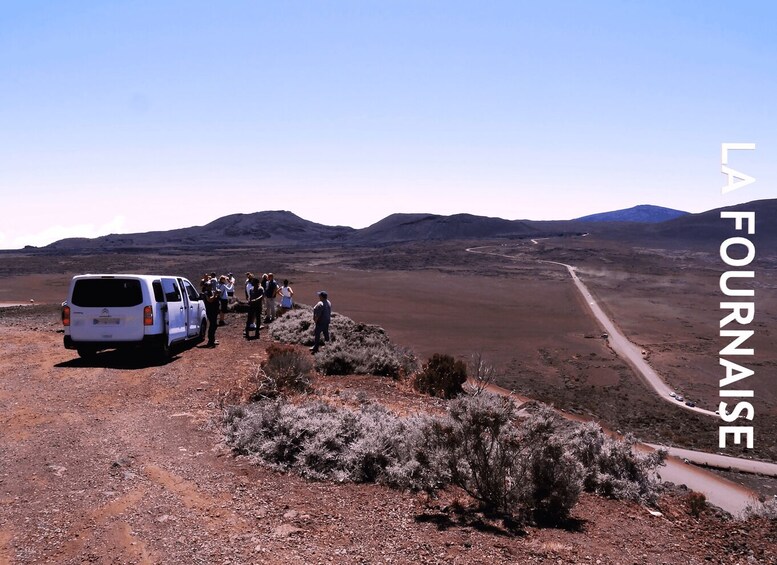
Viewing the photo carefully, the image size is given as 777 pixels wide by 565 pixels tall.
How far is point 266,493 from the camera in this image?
6.23 meters

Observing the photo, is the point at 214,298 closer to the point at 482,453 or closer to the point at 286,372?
the point at 286,372

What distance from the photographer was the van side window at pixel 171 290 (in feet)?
44.3

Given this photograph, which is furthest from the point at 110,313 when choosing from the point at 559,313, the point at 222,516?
the point at 559,313

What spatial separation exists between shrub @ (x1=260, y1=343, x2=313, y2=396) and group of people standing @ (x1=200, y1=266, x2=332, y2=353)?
3.21m

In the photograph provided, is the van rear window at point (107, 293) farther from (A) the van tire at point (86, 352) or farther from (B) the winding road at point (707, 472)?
(B) the winding road at point (707, 472)

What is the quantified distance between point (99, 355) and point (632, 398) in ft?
53.1

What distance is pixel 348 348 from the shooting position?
1462 centimetres

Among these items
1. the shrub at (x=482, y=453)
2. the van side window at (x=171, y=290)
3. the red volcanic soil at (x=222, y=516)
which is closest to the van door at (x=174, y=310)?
the van side window at (x=171, y=290)

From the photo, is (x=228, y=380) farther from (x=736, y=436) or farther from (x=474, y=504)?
(x=736, y=436)

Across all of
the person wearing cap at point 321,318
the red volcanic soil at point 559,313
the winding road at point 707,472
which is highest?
the person wearing cap at point 321,318

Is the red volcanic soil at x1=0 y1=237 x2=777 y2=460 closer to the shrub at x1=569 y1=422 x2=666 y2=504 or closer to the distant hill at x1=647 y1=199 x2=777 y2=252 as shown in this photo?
the shrub at x1=569 y1=422 x2=666 y2=504

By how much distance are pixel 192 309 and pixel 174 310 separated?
5.19 feet

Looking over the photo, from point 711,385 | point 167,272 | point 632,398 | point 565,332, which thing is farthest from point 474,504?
point 167,272

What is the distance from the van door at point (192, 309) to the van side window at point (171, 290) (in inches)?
16.5
